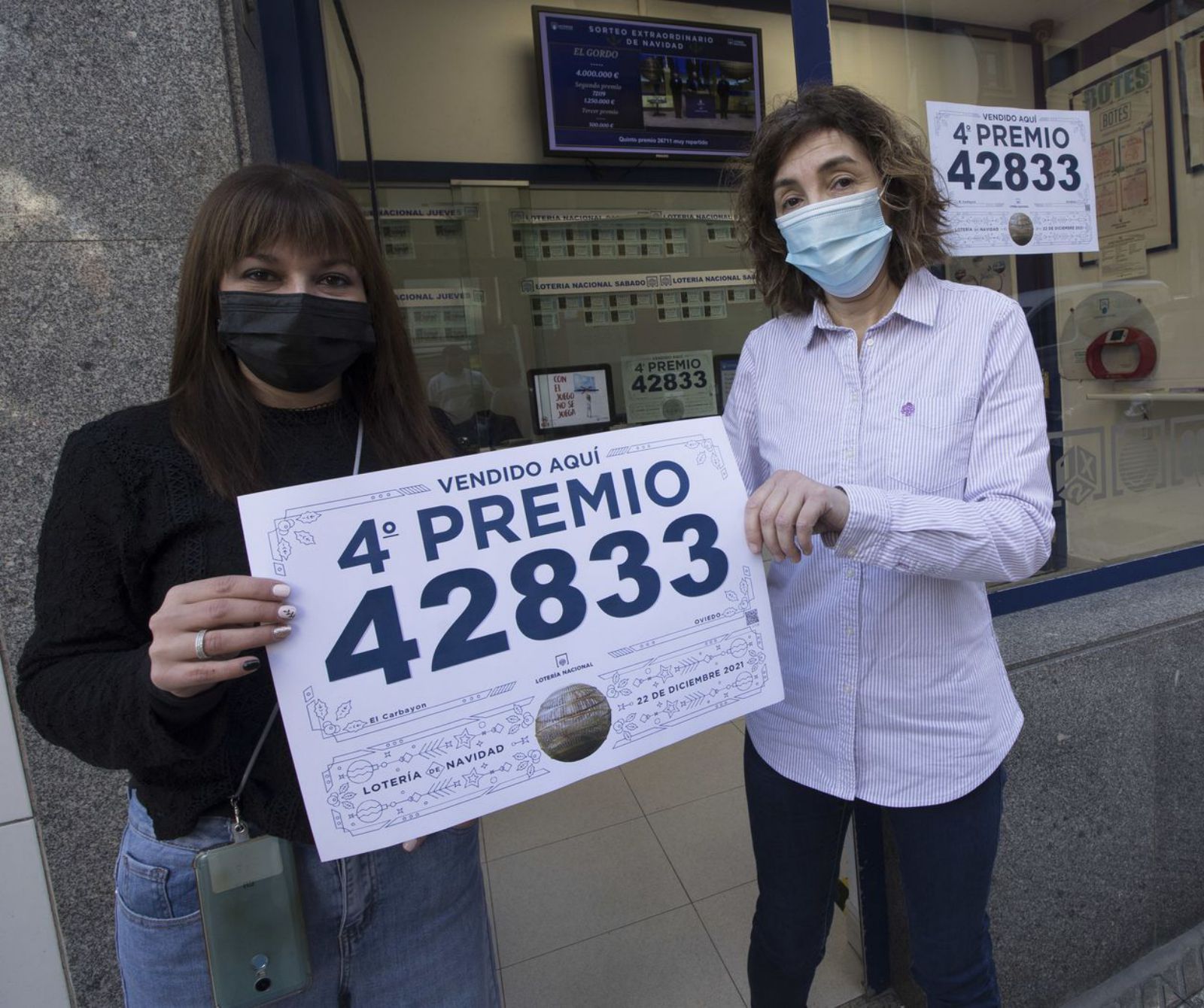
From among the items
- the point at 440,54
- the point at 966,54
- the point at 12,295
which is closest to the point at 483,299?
the point at 440,54

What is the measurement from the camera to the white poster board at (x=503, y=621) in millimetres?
975

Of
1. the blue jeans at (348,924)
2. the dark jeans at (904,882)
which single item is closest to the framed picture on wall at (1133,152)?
the dark jeans at (904,882)

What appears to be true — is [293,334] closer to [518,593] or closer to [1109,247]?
[518,593]

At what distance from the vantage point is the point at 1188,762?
7.20 feet

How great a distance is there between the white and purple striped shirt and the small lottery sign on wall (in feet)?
2.84

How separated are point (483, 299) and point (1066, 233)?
2912 mm

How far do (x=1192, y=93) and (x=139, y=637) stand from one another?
11.8ft

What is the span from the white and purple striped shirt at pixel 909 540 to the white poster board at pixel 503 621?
0.56ft

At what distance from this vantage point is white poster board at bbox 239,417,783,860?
975 millimetres

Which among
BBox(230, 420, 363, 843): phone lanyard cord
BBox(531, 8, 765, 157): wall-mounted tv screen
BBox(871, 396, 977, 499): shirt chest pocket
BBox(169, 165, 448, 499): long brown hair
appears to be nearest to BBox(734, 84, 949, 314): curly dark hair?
BBox(871, 396, 977, 499): shirt chest pocket

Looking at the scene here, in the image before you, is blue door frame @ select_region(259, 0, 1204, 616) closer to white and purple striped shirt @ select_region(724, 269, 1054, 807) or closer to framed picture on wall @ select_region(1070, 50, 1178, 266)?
framed picture on wall @ select_region(1070, 50, 1178, 266)

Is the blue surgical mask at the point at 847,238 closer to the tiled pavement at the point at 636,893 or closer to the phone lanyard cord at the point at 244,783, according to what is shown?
the phone lanyard cord at the point at 244,783

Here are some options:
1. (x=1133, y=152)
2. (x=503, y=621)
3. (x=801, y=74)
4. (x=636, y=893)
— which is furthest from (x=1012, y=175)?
(x=636, y=893)

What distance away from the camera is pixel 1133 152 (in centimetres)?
254
